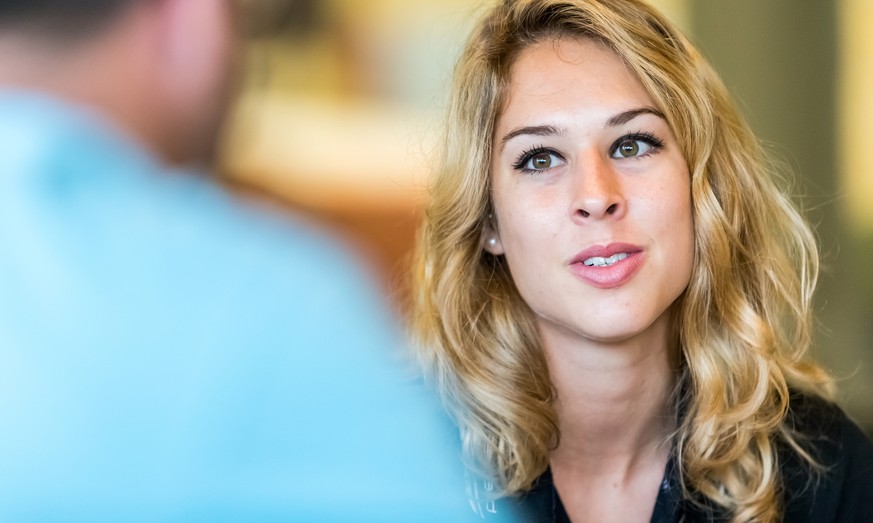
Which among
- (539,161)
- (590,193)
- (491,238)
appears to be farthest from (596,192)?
(491,238)

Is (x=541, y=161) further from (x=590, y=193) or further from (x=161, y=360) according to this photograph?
(x=161, y=360)

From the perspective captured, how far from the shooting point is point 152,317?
3.64ft

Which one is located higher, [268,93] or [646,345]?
[268,93]

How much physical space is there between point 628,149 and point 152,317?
1.99 ft

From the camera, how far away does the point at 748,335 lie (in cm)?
133

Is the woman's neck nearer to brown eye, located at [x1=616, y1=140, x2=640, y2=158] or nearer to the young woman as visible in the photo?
the young woman

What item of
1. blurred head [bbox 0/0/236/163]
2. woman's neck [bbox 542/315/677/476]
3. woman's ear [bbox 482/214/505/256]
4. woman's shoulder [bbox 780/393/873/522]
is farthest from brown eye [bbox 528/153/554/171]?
woman's shoulder [bbox 780/393/873/522]

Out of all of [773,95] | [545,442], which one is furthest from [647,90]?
[773,95]

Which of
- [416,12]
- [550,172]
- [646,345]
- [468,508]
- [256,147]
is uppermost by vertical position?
[416,12]

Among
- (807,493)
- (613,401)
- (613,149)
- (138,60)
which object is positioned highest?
(138,60)

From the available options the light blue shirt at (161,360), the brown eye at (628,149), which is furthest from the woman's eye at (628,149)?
the light blue shirt at (161,360)

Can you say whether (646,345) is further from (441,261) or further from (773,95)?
(773,95)

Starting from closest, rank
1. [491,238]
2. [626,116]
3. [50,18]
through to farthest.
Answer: [50,18], [626,116], [491,238]

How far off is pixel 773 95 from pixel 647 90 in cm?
95
